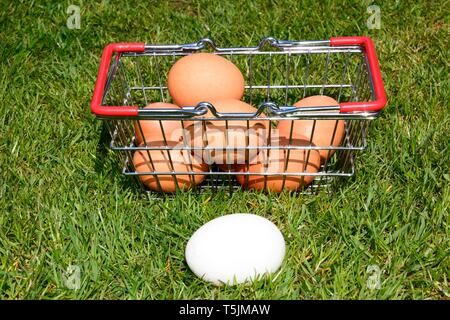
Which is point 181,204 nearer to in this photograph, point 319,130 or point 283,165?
point 283,165

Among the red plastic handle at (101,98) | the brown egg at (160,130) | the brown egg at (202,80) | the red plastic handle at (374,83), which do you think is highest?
the red plastic handle at (374,83)

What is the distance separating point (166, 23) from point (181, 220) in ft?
3.58

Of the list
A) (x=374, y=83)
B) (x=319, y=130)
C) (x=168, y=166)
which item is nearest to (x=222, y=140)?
(x=168, y=166)

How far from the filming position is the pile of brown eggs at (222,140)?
1.47 m

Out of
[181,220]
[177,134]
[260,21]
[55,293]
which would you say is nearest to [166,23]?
[260,21]

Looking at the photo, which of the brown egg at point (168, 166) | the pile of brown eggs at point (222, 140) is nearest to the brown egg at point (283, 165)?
the pile of brown eggs at point (222, 140)

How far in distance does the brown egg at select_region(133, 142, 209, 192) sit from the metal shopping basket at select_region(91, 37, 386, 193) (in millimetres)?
11

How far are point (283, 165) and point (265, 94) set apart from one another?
52 centimetres

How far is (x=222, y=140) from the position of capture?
1455 millimetres

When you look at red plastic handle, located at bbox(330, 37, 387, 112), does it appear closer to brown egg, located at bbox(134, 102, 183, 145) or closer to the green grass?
the green grass

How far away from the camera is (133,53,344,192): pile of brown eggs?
1.47m

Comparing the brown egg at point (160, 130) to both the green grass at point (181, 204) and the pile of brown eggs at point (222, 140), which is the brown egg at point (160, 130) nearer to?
the pile of brown eggs at point (222, 140)

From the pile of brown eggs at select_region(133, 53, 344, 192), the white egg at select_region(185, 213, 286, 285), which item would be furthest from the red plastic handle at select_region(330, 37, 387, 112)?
the white egg at select_region(185, 213, 286, 285)

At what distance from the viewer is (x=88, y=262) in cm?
142
